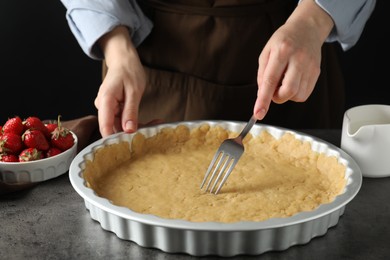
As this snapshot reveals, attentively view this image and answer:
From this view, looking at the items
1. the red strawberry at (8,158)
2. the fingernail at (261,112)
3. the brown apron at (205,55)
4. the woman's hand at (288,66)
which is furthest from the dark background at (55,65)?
the fingernail at (261,112)

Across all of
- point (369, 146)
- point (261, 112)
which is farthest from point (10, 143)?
point (369, 146)

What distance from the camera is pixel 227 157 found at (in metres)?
1.48

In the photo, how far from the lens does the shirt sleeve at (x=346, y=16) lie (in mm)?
1565

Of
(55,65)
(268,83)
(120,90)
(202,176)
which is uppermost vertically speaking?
(268,83)

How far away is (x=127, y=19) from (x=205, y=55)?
28 cm

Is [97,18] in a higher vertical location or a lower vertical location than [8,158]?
higher

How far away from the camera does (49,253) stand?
121 cm

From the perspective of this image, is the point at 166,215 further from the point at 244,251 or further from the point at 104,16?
the point at 104,16

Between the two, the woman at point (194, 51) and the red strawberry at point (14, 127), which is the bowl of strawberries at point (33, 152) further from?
the woman at point (194, 51)

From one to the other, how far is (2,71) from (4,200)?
143cm

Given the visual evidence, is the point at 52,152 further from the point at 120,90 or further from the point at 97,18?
the point at 97,18

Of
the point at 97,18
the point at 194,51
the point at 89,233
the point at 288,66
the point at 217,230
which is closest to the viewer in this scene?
the point at 217,230

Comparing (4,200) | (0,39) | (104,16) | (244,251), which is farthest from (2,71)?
(244,251)

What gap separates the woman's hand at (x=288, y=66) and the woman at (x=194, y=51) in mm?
103
